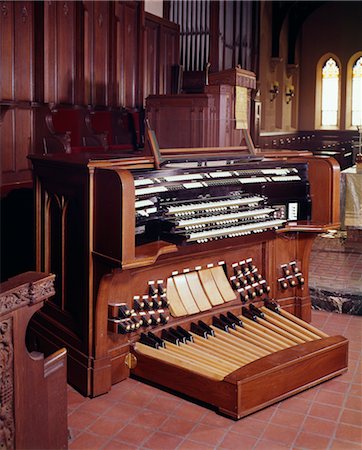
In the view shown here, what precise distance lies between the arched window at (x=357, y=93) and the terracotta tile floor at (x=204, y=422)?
540 inches

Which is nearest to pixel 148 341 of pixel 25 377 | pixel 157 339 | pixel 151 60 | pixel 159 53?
pixel 157 339

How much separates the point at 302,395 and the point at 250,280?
1058mm

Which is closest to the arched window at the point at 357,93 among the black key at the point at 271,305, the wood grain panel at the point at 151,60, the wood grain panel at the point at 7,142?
the wood grain panel at the point at 151,60

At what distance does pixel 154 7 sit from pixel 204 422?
27.6ft

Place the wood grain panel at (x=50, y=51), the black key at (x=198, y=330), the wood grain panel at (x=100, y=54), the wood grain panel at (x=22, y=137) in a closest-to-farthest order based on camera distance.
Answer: the black key at (x=198, y=330) < the wood grain panel at (x=22, y=137) < the wood grain panel at (x=50, y=51) < the wood grain panel at (x=100, y=54)

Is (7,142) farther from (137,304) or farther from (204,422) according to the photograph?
(204,422)

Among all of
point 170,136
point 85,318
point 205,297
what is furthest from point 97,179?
point 170,136

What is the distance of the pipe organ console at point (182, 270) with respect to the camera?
316 cm

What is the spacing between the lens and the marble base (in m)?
4.66

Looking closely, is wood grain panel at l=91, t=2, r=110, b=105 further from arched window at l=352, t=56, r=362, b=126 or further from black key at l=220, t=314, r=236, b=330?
arched window at l=352, t=56, r=362, b=126

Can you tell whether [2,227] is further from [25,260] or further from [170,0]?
[170,0]

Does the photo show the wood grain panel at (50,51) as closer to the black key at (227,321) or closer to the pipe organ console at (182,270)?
the pipe organ console at (182,270)

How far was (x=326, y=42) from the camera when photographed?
1595 cm

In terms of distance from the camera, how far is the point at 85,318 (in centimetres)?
338
